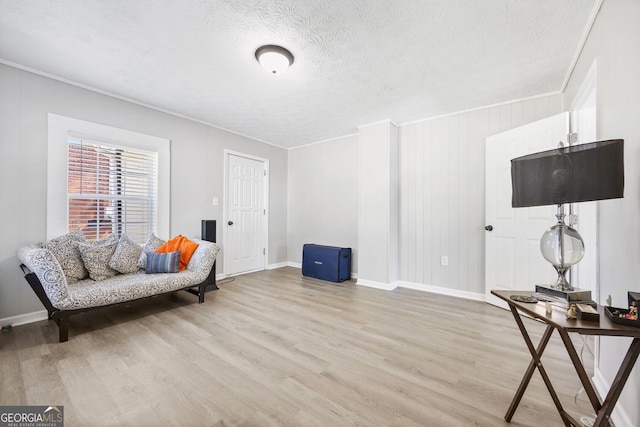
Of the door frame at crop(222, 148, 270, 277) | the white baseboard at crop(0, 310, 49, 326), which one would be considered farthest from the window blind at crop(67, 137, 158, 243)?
the door frame at crop(222, 148, 270, 277)

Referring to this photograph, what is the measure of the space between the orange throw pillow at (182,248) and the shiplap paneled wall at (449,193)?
2.93m

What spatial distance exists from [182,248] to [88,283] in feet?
2.99

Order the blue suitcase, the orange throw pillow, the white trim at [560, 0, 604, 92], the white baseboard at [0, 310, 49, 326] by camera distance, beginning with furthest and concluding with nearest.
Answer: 1. the blue suitcase
2. the orange throw pillow
3. the white baseboard at [0, 310, 49, 326]
4. the white trim at [560, 0, 604, 92]

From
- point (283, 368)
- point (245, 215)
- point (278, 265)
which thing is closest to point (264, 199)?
point (245, 215)

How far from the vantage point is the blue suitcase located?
4.07 m

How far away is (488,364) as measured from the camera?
180 cm

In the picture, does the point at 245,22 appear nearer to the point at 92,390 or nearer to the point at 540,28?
the point at 540,28

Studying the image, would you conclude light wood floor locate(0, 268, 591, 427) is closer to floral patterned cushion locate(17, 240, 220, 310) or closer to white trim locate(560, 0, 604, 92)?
floral patterned cushion locate(17, 240, 220, 310)

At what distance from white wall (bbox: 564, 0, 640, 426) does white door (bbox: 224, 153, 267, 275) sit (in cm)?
422

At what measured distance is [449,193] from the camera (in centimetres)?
343

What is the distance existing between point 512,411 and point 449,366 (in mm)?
496

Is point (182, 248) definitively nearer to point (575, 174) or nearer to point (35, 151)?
point (35, 151)

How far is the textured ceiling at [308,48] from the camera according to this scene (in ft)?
5.63

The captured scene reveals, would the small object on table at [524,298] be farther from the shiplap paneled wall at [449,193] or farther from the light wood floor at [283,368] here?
the shiplap paneled wall at [449,193]
